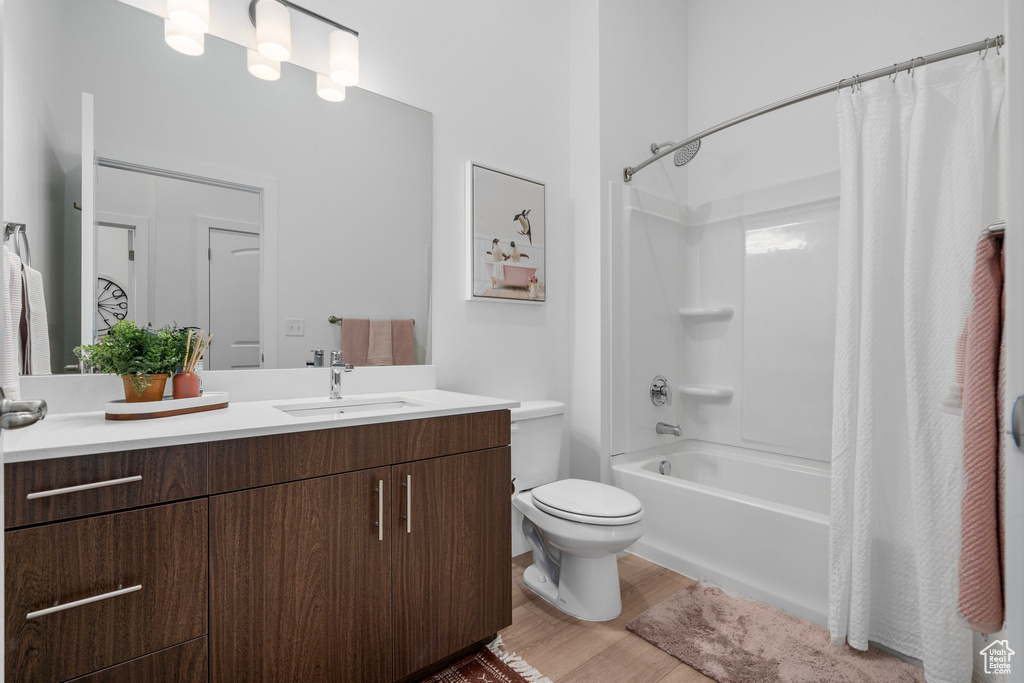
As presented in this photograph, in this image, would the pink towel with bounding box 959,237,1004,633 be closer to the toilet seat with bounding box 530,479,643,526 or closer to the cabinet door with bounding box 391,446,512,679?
the toilet seat with bounding box 530,479,643,526

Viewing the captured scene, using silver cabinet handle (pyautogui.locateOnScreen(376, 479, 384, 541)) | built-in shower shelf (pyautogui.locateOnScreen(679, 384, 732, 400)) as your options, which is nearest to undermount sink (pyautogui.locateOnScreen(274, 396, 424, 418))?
silver cabinet handle (pyautogui.locateOnScreen(376, 479, 384, 541))

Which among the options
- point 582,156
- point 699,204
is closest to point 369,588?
point 582,156

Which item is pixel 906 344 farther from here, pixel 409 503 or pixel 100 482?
pixel 100 482

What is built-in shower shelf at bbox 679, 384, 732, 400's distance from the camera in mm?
2684

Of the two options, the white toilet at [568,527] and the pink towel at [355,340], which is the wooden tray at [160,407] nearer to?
the pink towel at [355,340]

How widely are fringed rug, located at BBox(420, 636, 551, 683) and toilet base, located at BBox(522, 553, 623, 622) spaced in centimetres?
32

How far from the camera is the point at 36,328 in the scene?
128cm

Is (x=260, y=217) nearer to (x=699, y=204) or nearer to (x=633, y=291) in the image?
(x=633, y=291)

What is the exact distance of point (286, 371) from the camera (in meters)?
1.71

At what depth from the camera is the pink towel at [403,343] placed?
1965mm

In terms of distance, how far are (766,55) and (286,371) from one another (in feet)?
9.09

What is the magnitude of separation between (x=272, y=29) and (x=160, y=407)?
4.06 feet

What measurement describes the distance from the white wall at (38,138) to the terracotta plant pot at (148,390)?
24 cm

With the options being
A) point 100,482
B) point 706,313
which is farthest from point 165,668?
point 706,313
